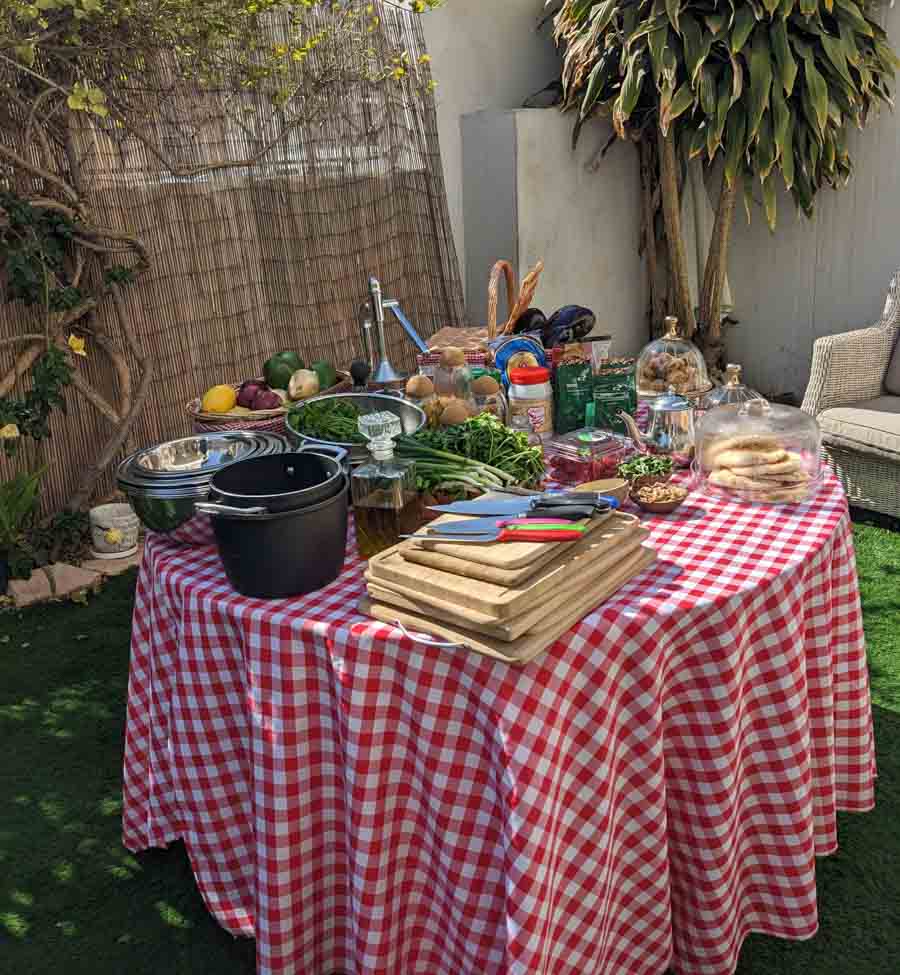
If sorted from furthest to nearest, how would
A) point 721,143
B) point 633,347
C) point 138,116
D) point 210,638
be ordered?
point 633,347 < point 721,143 < point 138,116 < point 210,638

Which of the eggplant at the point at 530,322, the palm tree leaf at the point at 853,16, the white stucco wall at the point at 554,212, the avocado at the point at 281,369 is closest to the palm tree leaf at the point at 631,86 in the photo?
the white stucco wall at the point at 554,212

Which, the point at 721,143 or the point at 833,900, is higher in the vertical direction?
the point at 721,143

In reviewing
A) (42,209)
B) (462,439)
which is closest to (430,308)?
(42,209)

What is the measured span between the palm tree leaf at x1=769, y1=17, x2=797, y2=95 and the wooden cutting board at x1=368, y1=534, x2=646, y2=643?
3909 millimetres

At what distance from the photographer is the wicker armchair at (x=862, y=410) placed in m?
3.95

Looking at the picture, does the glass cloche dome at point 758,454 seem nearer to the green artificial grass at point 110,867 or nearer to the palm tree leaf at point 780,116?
the green artificial grass at point 110,867

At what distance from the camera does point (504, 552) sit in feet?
5.17

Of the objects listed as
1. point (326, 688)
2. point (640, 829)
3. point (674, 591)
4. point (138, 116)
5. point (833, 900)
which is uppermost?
point (138, 116)

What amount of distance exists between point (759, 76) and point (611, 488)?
12.2 feet

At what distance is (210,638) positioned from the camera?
178 cm

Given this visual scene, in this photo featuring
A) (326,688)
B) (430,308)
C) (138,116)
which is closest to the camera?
(326,688)

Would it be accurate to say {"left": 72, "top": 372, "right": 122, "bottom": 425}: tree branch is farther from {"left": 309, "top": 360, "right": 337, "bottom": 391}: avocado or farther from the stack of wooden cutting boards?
the stack of wooden cutting boards

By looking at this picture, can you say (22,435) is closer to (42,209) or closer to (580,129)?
(42,209)

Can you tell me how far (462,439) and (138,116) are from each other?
2969 mm
